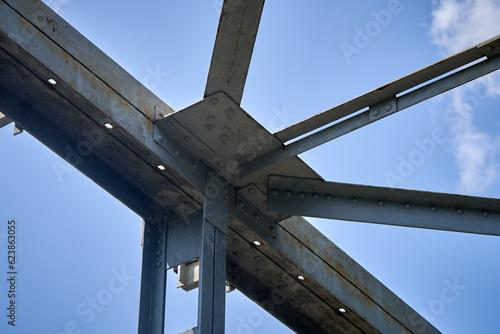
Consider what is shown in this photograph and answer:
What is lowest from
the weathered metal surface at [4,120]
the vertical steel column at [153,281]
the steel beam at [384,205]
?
the vertical steel column at [153,281]

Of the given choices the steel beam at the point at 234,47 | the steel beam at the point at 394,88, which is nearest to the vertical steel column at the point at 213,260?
the steel beam at the point at 394,88

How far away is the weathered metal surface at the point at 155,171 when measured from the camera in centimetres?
712

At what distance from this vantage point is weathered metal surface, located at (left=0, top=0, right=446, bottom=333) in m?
7.12

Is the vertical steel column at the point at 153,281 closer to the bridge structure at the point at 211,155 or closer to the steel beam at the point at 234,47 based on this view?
the bridge structure at the point at 211,155

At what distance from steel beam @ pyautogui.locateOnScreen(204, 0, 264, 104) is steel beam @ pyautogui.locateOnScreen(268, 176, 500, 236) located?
1.46 metres

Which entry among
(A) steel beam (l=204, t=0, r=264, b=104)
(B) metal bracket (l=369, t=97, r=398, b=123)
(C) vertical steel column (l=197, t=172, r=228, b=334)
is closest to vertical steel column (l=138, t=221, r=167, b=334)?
(C) vertical steel column (l=197, t=172, r=228, b=334)

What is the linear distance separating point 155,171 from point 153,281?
3.70 feet

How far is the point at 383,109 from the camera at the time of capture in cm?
753

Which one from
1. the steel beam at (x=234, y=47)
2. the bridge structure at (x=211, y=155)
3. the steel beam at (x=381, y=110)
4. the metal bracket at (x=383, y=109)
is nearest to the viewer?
the steel beam at (x=234, y=47)

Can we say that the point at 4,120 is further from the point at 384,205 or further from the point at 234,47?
the point at 384,205

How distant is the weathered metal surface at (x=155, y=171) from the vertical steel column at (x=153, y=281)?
0.67 ft

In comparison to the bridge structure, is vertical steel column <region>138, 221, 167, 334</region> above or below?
below

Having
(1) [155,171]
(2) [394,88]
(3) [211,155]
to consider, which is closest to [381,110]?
(2) [394,88]

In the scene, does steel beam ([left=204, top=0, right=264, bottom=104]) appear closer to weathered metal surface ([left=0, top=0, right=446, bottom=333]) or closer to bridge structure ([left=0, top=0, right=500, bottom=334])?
bridge structure ([left=0, top=0, right=500, bottom=334])
